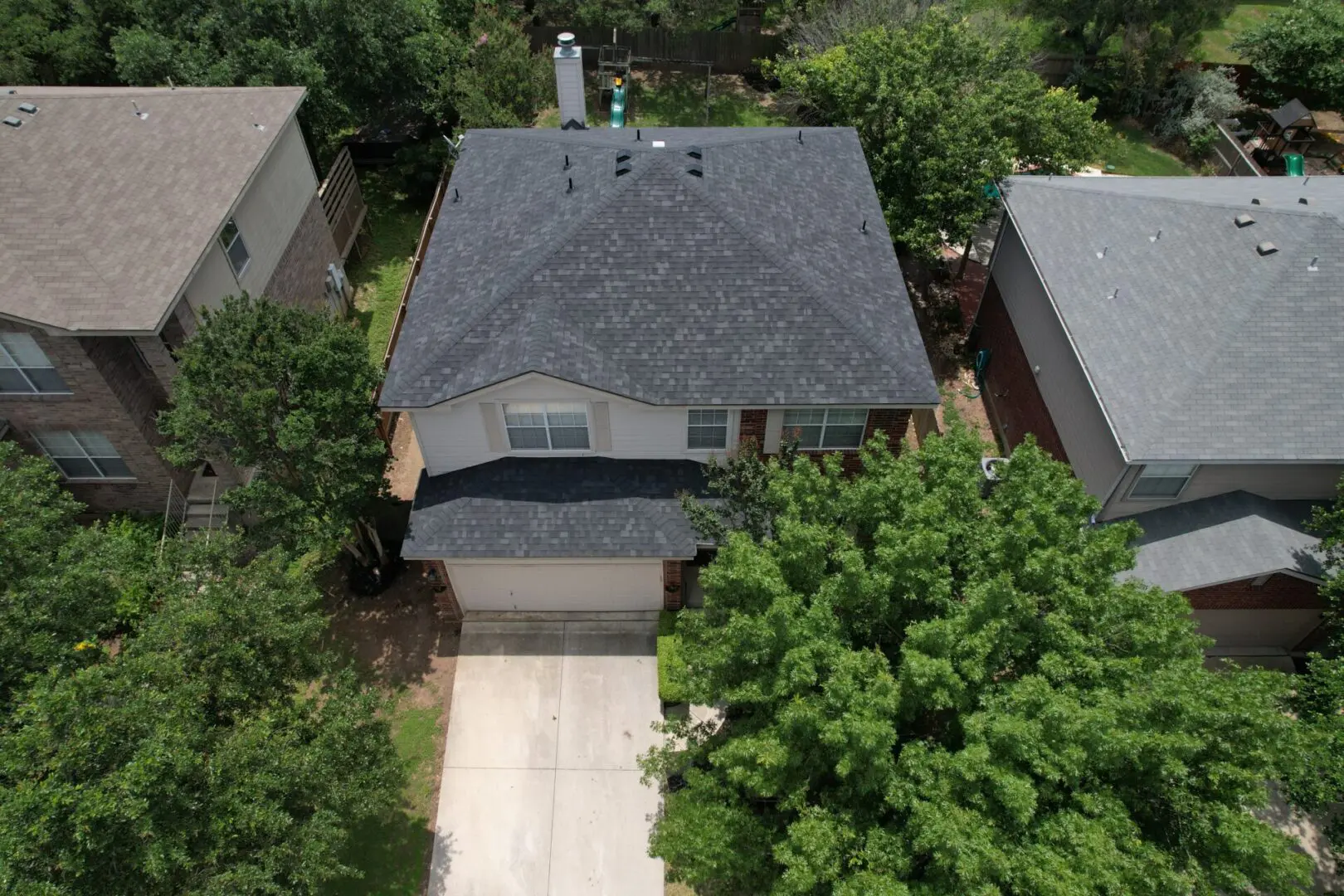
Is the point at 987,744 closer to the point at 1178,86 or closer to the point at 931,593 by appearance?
A: the point at 931,593

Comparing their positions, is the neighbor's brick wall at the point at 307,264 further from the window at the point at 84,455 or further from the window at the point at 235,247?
the window at the point at 84,455

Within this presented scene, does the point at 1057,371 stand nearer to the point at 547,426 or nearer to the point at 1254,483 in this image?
the point at 1254,483

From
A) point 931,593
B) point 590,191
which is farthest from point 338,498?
point 931,593

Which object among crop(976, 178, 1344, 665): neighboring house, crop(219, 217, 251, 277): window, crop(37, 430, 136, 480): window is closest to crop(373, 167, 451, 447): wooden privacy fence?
crop(219, 217, 251, 277): window

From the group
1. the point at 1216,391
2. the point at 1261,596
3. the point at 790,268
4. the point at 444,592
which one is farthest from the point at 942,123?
the point at 444,592

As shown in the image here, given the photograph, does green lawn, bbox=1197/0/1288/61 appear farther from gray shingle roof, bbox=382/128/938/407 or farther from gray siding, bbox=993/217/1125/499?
gray shingle roof, bbox=382/128/938/407
